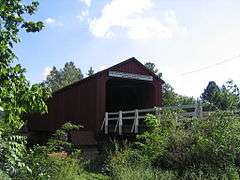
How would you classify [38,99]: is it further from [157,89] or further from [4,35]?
[157,89]

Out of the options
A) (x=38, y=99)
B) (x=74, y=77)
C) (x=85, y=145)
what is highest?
(x=74, y=77)

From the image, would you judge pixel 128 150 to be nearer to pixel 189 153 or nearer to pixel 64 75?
pixel 189 153

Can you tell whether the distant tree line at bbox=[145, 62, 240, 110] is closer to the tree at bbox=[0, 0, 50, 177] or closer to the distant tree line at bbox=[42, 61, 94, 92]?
the tree at bbox=[0, 0, 50, 177]

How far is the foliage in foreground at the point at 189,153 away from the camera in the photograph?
502 inches

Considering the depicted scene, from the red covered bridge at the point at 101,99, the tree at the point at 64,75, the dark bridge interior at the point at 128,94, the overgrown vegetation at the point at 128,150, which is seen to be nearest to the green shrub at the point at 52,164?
the overgrown vegetation at the point at 128,150

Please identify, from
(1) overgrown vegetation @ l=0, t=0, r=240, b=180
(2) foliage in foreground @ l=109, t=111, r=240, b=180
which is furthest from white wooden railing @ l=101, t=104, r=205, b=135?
(2) foliage in foreground @ l=109, t=111, r=240, b=180

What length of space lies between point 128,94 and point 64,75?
61.4 metres

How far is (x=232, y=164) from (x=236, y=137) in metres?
0.88

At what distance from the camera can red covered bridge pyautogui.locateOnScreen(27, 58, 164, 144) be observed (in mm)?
26484

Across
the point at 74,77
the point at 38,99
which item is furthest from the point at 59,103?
the point at 74,77

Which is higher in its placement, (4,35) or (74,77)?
(74,77)

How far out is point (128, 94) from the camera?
3291 centimetres

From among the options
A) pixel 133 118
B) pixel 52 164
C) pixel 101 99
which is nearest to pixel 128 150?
pixel 52 164

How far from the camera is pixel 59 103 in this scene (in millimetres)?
30484
